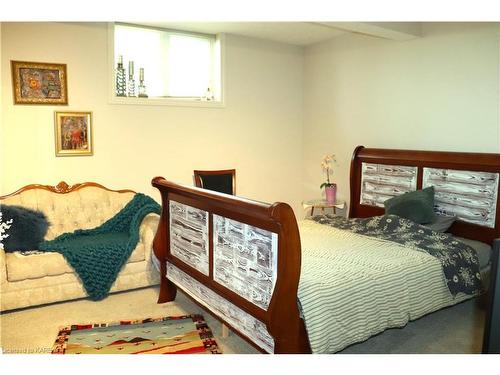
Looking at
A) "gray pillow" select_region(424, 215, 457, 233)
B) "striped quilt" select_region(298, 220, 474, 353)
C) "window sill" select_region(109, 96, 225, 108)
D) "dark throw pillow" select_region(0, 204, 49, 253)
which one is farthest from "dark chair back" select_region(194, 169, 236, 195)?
"gray pillow" select_region(424, 215, 457, 233)

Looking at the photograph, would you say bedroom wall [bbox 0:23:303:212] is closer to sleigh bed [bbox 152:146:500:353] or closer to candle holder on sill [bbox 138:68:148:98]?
candle holder on sill [bbox 138:68:148:98]

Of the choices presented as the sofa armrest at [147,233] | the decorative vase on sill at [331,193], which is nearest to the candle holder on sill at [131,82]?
the sofa armrest at [147,233]

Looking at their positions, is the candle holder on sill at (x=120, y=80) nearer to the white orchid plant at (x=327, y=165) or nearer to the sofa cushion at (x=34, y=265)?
the sofa cushion at (x=34, y=265)

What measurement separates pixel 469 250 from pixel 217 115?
291cm

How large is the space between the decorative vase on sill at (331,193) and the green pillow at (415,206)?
1028 millimetres

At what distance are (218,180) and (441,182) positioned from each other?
227 centimetres

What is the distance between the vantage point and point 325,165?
16.2 ft

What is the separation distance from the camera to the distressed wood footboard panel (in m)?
2.03

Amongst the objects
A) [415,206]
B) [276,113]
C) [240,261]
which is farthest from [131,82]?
[415,206]

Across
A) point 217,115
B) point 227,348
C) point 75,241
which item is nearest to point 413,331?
point 227,348

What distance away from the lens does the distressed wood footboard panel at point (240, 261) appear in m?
2.03

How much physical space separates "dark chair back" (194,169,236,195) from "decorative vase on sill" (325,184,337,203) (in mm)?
1051

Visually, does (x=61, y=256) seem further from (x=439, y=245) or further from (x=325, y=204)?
(x=439, y=245)

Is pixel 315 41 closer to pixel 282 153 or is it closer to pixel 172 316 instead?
pixel 282 153
